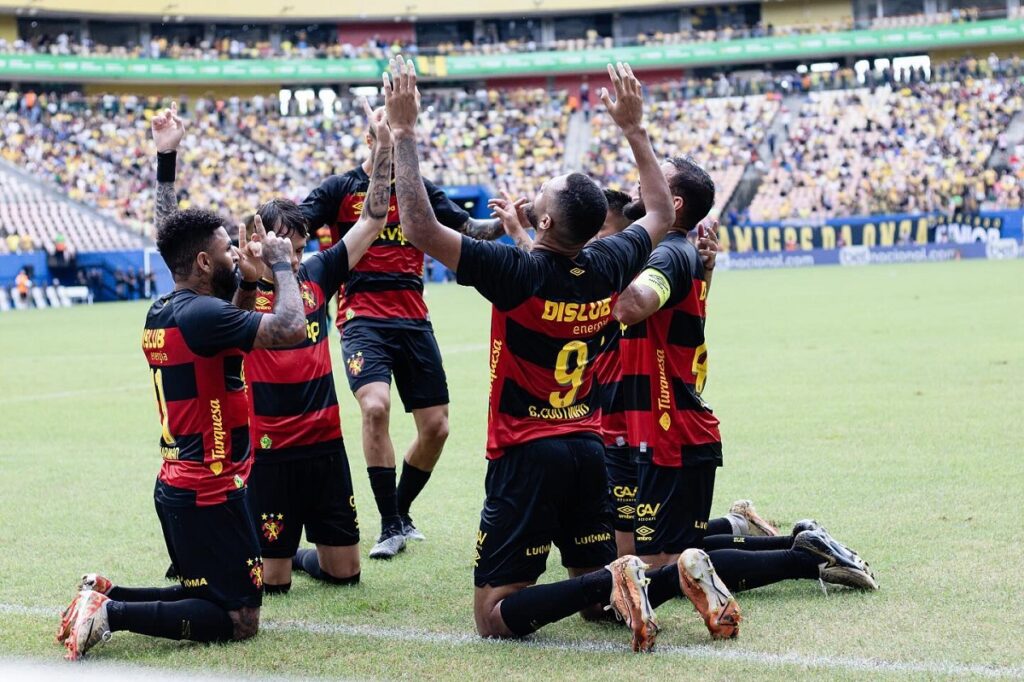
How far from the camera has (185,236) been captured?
5785 millimetres

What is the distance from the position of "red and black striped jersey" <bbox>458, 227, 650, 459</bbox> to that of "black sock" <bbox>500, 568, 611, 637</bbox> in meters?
0.66

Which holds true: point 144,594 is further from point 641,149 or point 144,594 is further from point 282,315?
point 641,149

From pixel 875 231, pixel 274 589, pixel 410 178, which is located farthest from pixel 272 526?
pixel 875 231

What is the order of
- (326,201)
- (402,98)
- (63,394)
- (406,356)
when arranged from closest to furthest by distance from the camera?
(402,98)
(326,201)
(406,356)
(63,394)

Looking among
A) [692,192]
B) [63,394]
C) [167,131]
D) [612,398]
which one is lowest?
[63,394]

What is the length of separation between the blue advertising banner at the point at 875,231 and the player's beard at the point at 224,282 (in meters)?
42.0

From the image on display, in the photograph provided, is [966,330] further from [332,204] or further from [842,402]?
[332,204]

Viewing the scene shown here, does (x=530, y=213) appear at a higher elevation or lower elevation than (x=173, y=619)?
higher

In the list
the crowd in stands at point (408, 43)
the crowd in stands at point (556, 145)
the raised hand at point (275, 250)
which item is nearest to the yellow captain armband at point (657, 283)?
the raised hand at point (275, 250)

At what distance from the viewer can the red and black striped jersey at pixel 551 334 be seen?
18.2 ft

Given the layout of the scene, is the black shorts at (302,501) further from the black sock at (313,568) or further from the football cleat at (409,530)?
the football cleat at (409,530)

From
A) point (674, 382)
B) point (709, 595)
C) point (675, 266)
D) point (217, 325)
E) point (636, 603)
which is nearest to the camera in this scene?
point (636, 603)

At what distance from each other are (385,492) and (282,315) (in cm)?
270

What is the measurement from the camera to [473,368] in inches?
707
